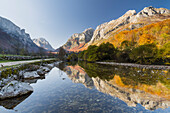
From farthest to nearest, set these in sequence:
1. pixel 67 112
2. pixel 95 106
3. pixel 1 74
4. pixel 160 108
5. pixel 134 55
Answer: pixel 134 55, pixel 1 74, pixel 95 106, pixel 160 108, pixel 67 112

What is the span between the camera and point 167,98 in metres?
7.06

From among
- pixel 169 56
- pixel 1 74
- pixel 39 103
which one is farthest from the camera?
pixel 169 56

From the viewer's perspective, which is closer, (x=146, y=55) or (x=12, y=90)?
(x=12, y=90)

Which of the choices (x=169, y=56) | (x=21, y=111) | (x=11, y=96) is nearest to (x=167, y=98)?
(x=21, y=111)

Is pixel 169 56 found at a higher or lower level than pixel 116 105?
higher

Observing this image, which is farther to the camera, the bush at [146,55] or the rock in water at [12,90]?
the bush at [146,55]

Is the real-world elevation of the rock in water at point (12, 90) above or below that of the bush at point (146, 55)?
below

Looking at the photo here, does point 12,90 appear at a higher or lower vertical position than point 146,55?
lower

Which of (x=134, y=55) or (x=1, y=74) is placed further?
(x=134, y=55)

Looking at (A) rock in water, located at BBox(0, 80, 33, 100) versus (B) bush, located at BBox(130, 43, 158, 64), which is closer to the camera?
(A) rock in water, located at BBox(0, 80, 33, 100)

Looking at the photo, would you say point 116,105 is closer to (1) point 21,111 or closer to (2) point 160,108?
(2) point 160,108

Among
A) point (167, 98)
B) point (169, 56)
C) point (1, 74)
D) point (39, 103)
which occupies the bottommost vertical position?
point (39, 103)

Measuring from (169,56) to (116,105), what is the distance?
3547 cm

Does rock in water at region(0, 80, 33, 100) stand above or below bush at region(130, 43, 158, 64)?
below
